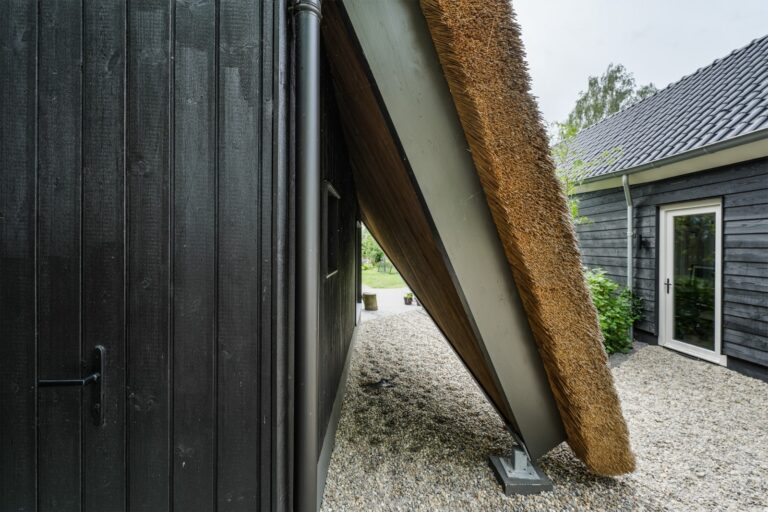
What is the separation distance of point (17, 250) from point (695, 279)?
6.27 meters

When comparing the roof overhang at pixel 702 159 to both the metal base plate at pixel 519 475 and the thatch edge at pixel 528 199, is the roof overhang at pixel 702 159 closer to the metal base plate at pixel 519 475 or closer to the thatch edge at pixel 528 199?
the thatch edge at pixel 528 199

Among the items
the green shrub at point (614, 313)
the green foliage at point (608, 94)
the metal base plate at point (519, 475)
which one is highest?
the green foliage at point (608, 94)

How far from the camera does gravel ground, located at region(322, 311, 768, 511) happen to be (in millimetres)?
1760

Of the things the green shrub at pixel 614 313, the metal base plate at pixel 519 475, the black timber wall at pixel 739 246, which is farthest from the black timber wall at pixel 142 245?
the black timber wall at pixel 739 246

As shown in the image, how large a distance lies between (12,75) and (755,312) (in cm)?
602

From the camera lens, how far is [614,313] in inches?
178

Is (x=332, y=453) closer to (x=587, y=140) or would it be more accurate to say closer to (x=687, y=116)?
(x=687, y=116)

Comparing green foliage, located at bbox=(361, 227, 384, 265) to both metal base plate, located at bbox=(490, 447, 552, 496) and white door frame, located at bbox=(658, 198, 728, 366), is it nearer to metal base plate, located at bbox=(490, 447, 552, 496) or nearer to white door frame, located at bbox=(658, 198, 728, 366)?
white door frame, located at bbox=(658, 198, 728, 366)

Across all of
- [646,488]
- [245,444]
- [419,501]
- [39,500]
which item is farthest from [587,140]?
[39,500]

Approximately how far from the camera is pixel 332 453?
2143 millimetres

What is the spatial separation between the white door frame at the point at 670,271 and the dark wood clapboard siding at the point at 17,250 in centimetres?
597

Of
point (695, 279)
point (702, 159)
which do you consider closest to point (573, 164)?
point (702, 159)

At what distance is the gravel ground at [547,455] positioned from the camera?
5.77ft

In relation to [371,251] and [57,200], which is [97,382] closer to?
[57,200]
